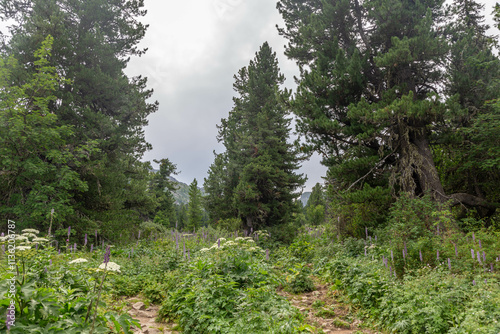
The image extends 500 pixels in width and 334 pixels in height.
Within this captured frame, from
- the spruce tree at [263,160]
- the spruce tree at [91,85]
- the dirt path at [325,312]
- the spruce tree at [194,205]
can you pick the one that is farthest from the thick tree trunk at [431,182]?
the spruce tree at [194,205]

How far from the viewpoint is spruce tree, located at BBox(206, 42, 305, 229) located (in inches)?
683

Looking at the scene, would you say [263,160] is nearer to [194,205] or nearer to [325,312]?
[325,312]

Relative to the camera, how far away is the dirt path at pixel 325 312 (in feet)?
15.3

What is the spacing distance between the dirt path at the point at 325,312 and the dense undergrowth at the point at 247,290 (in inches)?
8.7

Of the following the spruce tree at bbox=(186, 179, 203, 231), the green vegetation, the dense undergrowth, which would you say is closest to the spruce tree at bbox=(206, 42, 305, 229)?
the green vegetation

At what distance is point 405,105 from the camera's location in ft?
30.7

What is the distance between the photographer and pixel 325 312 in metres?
5.29

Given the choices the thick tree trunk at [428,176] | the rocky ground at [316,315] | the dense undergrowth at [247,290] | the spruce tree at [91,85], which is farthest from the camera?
the spruce tree at [91,85]

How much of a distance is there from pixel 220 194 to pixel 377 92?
47.3 ft

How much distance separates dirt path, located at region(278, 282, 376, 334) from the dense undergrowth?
222 millimetres

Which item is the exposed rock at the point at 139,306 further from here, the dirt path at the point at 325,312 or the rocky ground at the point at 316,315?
the dirt path at the point at 325,312

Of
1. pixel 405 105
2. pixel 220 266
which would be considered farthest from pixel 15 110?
pixel 405 105

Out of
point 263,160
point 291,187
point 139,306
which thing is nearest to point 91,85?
point 263,160

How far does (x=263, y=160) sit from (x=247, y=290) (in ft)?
44.0
